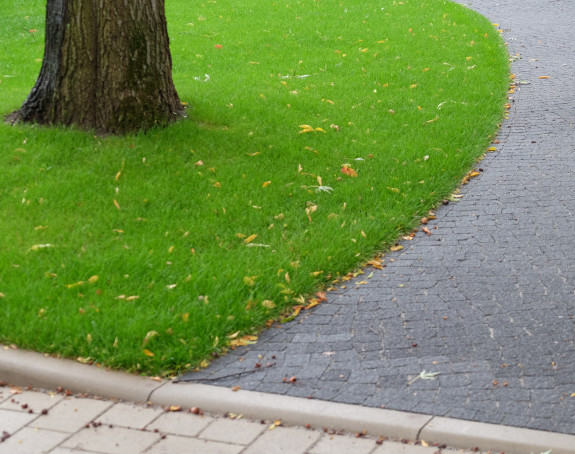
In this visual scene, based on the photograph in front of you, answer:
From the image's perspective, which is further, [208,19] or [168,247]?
[208,19]

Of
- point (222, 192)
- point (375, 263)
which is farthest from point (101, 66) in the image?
point (375, 263)

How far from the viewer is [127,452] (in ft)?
11.2

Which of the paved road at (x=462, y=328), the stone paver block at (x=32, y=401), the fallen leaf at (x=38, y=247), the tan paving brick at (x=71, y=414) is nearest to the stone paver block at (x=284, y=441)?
the paved road at (x=462, y=328)

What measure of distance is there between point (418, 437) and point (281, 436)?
2.11ft

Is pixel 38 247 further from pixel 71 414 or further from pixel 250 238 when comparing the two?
pixel 71 414

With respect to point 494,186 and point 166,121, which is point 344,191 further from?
point 166,121

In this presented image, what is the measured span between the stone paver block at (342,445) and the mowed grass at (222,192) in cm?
91

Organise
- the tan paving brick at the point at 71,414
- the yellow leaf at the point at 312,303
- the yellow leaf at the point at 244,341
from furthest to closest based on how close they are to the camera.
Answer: the yellow leaf at the point at 312,303 < the yellow leaf at the point at 244,341 < the tan paving brick at the point at 71,414

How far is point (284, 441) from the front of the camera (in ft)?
11.5

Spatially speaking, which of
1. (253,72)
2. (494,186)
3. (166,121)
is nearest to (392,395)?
(494,186)

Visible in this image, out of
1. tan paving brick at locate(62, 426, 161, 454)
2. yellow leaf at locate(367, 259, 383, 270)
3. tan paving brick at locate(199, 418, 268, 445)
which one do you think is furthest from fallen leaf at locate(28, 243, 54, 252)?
yellow leaf at locate(367, 259, 383, 270)

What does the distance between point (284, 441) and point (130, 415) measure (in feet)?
2.63

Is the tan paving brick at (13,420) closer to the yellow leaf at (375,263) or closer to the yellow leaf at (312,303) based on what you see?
the yellow leaf at (312,303)

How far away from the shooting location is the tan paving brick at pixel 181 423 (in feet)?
11.7
